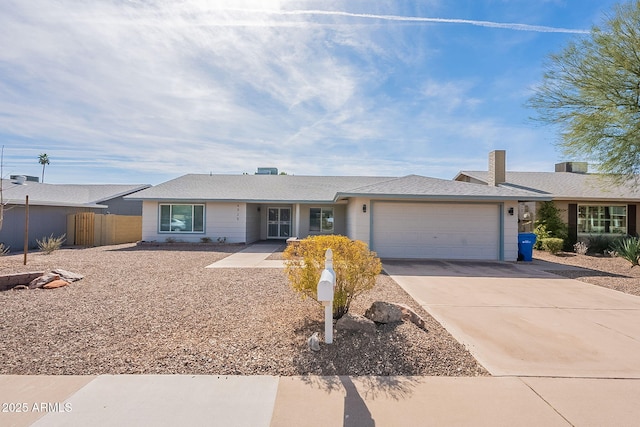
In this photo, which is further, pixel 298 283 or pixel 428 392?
pixel 298 283

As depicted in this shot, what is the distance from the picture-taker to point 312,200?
1773 centimetres

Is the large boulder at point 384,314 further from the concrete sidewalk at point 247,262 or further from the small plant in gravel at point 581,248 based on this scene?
the small plant in gravel at point 581,248

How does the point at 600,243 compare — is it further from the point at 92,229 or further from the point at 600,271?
the point at 92,229

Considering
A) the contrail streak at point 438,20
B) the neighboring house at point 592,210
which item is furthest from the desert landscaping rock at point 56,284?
the neighboring house at point 592,210

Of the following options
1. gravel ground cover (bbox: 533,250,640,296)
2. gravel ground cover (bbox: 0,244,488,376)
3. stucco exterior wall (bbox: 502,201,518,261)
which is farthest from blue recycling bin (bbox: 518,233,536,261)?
gravel ground cover (bbox: 0,244,488,376)

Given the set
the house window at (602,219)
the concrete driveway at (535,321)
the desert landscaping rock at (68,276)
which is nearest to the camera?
the concrete driveway at (535,321)

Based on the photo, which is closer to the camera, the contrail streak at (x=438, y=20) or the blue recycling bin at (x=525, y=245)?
the contrail streak at (x=438, y=20)

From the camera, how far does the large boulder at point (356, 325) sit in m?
4.44

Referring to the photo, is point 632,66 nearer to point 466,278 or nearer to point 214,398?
point 466,278

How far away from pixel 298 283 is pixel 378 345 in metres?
1.46

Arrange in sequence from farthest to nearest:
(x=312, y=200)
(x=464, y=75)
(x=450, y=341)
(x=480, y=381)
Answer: (x=312, y=200) → (x=464, y=75) → (x=450, y=341) → (x=480, y=381)

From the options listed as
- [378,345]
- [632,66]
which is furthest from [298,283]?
[632,66]

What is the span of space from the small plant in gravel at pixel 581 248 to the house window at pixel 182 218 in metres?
18.5

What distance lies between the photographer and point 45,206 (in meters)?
17.1
